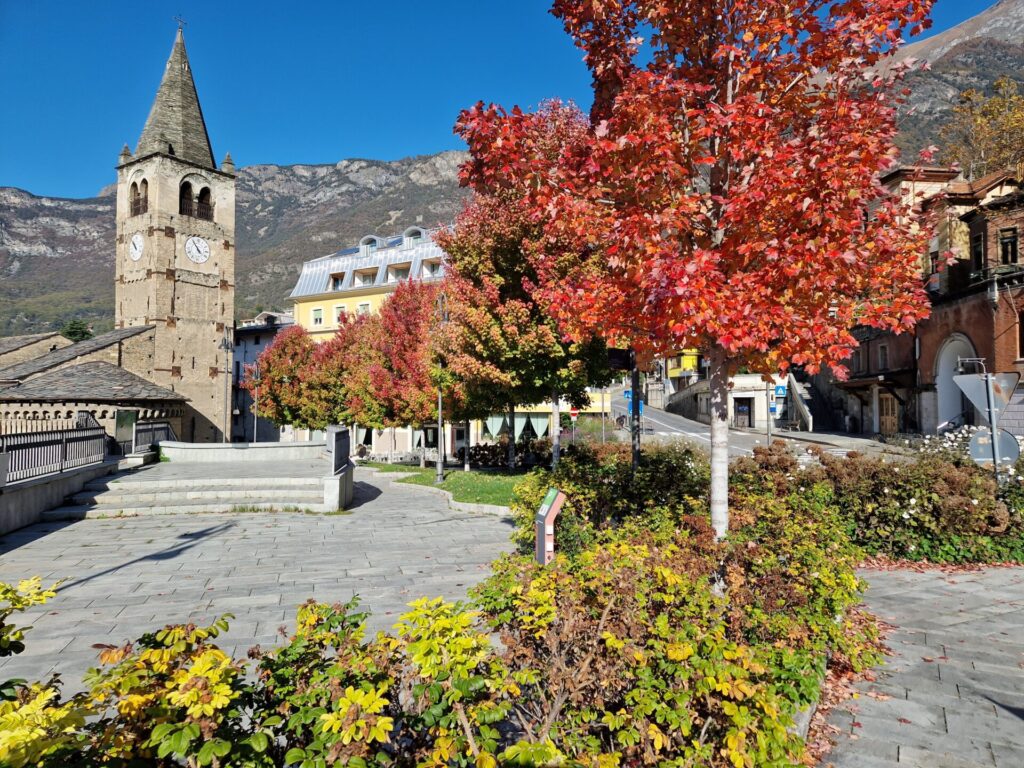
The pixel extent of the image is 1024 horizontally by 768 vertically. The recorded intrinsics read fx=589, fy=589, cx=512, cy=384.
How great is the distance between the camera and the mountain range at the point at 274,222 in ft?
347

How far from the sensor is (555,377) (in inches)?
670

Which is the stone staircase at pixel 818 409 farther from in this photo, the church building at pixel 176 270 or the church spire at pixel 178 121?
the church spire at pixel 178 121

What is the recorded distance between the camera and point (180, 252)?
4000 cm

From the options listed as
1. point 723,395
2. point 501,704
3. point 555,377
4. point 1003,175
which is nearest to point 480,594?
point 501,704

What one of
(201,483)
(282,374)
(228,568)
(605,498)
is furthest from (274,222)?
(605,498)

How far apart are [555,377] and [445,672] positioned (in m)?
14.5

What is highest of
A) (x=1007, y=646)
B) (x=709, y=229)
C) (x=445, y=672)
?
(x=709, y=229)

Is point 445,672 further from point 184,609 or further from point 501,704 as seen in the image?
point 184,609

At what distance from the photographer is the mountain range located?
10581 cm

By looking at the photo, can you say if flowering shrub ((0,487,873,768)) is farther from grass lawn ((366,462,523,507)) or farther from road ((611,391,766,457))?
road ((611,391,766,457))

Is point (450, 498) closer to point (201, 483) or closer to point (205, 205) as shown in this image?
point (201, 483)

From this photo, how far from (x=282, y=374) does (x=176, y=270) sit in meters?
10.8

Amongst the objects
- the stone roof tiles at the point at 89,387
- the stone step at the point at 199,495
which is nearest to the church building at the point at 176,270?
the stone roof tiles at the point at 89,387

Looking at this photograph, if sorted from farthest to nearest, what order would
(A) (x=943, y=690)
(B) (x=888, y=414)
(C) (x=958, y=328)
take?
(B) (x=888, y=414)
(C) (x=958, y=328)
(A) (x=943, y=690)
